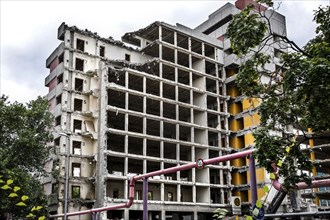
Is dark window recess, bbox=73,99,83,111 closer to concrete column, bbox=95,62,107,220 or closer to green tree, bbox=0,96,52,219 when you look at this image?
concrete column, bbox=95,62,107,220

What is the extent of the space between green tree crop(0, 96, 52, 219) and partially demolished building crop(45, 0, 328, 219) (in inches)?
138

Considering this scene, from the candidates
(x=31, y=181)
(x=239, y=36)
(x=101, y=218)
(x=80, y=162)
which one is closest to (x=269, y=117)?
(x=239, y=36)

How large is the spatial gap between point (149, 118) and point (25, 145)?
54.6 ft

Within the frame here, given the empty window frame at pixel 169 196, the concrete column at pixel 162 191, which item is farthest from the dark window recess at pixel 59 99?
the empty window frame at pixel 169 196

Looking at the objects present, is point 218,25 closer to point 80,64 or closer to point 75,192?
point 80,64

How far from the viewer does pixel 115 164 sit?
1994 inches

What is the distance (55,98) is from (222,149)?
22.9 meters

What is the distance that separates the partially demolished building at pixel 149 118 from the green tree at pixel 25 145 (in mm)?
3518

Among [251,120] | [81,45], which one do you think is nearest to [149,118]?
[81,45]

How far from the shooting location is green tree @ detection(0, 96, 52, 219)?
36.5 m

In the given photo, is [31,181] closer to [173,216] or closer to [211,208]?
[173,216]

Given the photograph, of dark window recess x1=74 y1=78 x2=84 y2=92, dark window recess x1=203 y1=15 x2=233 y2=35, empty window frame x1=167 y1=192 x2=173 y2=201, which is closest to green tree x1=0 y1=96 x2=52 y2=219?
dark window recess x1=74 y1=78 x2=84 y2=92

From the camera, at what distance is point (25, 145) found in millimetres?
37938

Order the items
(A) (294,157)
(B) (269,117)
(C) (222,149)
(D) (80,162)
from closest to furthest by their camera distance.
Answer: (A) (294,157) < (B) (269,117) < (D) (80,162) < (C) (222,149)
